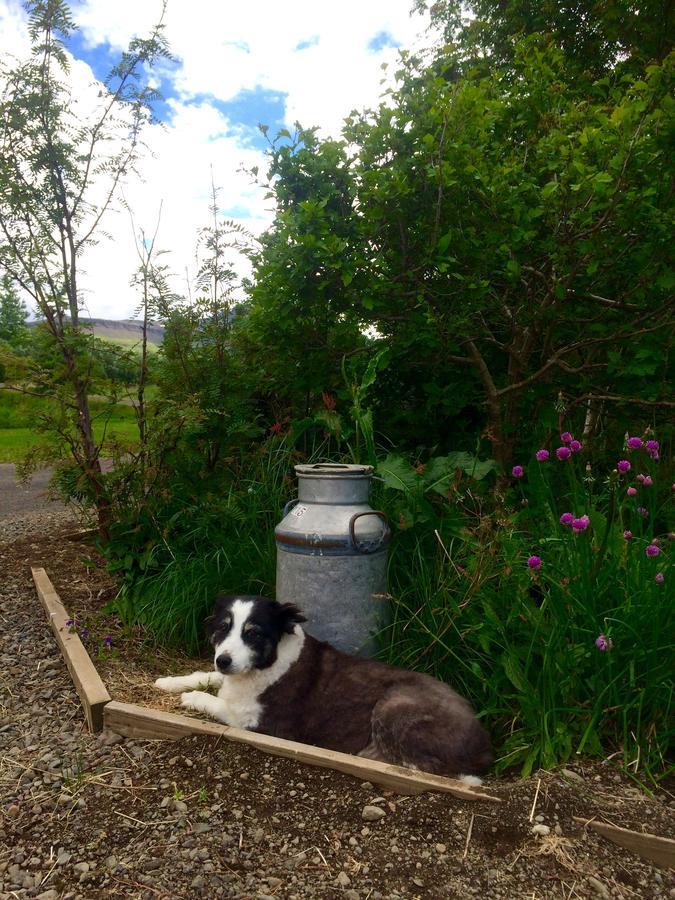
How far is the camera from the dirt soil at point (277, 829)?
2221 millimetres

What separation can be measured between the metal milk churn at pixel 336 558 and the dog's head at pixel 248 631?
18.5 inches

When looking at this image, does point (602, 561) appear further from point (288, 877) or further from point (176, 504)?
point (176, 504)

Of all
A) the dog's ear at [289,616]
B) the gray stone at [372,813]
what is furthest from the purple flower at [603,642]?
the dog's ear at [289,616]

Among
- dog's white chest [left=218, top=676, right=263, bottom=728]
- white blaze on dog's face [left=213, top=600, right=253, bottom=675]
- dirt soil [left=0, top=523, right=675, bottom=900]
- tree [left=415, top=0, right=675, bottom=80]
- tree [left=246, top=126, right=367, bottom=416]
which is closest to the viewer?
dirt soil [left=0, top=523, right=675, bottom=900]

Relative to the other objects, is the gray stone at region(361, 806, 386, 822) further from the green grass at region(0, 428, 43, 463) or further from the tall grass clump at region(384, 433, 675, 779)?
the green grass at region(0, 428, 43, 463)

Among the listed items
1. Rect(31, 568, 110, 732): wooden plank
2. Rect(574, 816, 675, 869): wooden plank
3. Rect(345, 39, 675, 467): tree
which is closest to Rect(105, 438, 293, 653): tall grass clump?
Rect(31, 568, 110, 732): wooden plank

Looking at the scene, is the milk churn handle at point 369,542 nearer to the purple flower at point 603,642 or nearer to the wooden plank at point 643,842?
the purple flower at point 603,642

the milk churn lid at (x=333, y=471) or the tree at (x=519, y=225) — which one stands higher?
the tree at (x=519, y=225)

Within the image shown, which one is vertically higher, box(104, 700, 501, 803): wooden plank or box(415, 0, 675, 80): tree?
box(415, 0, 675, 80): tree

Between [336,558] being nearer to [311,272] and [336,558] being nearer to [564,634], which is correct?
[564,634]

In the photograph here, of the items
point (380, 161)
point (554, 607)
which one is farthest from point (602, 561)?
point (380, 161)

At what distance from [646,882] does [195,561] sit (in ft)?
9.96

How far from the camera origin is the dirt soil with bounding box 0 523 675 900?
7.29 feet

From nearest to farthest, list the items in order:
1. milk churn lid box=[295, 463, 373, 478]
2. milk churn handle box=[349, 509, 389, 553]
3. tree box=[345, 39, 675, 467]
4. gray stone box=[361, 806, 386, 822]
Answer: gray stone box=[361, 806, 386, 822]
milk churn handle box=[349, 509, 389, 553]
milk churn lid box=[295, 463, 373, 478]
tree box=[345, 39, 675, 467]
